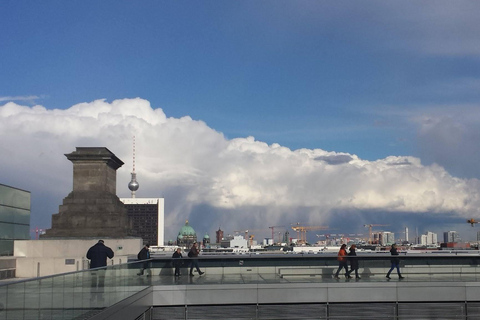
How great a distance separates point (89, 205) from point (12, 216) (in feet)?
14.3

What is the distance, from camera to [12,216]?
117ft

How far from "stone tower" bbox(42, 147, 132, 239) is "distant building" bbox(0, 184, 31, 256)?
6.20 ft

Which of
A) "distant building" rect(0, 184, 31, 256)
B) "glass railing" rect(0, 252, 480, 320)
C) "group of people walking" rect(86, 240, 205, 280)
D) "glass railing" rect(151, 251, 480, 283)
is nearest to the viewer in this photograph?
"group of people walking" rect(86, 240, 205, 280)

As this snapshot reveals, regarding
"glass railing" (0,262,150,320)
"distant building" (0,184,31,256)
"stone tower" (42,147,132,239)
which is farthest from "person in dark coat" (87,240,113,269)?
"distant building" (0,184,31,256)

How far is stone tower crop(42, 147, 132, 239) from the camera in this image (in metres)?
34.9

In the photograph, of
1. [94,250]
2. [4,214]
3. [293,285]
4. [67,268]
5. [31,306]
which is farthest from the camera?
[4,214]

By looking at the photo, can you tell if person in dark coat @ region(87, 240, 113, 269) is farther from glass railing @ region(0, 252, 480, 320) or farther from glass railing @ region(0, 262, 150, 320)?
glass railing @ region(0, 262, 150, 320)

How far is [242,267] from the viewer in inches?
951

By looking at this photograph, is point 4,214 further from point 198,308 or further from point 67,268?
point 198,308

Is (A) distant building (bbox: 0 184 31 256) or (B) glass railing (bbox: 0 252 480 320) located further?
(A) distant building (bbox: 0 184 31 256)

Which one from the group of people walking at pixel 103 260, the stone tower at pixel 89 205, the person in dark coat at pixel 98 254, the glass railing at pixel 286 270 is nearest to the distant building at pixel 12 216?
the stone tower at pixel 89 205

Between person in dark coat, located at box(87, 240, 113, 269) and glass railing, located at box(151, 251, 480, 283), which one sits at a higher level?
person in dark coat, located at box(87, 240, 113, 269)

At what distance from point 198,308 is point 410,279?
25.4ft

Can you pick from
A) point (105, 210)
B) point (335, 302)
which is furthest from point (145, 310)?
point (105, 210)
